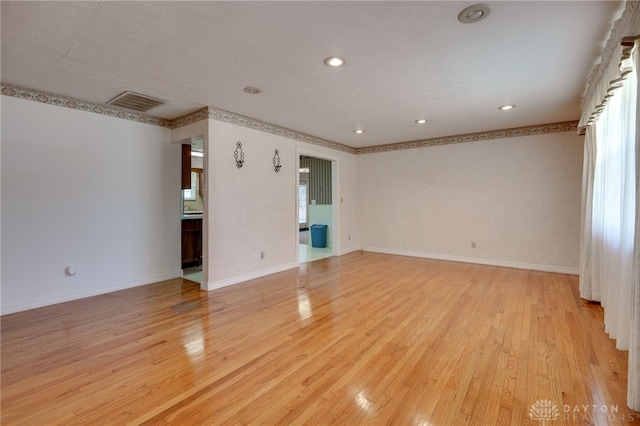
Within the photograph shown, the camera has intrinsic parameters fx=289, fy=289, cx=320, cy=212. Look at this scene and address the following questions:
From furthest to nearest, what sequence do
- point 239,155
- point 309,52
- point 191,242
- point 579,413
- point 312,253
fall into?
point 312,253 < point 191,242 < point 239,155 < point 309,52 < point 579,413

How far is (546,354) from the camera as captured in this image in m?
2.26

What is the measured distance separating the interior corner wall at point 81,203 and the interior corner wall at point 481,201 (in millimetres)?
4302

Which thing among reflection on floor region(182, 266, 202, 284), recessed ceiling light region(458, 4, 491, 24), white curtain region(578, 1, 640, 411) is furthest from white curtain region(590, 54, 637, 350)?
reflection on floor region(182, 266, 202, 284)

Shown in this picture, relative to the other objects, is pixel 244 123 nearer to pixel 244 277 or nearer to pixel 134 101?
pixel 134 101

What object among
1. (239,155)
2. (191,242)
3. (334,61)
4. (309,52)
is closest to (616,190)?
(334,61)

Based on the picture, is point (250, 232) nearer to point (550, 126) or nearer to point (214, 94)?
point (214, 94)

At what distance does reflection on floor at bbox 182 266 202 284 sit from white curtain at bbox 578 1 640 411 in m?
4.62

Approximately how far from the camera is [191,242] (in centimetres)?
529

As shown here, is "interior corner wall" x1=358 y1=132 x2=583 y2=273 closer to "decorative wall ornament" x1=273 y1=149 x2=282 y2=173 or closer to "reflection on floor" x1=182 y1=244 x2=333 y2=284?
"reflection on floor" x1=182 y1=244 x2=333 y2=284

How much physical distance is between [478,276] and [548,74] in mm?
2950

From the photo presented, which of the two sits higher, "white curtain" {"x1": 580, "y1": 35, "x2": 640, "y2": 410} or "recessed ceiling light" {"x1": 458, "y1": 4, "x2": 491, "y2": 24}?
"recessed ceiling light" {"x1": 458, "y1": 4, "x2": 491, "y2": 24}

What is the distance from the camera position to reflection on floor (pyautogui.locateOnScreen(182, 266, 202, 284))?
455 cm

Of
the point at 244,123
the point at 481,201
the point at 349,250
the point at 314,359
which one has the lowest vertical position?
the point at 314,359

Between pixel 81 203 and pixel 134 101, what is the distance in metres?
1.46
